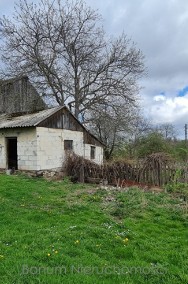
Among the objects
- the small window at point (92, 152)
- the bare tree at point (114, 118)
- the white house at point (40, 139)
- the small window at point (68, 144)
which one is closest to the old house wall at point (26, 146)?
the white house at point (40, 139)

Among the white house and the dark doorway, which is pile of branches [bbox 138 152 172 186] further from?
the dark doorway

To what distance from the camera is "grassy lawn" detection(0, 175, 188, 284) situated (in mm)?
3418

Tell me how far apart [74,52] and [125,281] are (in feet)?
74.3

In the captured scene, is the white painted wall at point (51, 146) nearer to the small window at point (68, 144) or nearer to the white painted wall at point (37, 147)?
the white painted wall at point (37, 147)

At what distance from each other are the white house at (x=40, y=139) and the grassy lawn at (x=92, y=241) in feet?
18.5

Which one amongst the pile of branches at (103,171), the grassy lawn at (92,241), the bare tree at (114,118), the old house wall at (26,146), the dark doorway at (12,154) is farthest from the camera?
the bare tree at (114,118)

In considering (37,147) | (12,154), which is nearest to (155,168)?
(37,147)

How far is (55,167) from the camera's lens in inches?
567

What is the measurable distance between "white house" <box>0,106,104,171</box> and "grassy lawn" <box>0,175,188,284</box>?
18.5 feet

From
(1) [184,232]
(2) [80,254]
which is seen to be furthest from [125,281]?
(1) [184,232]

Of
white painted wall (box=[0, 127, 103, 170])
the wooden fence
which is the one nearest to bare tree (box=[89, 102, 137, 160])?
white painted wall (box=[0, 127, 103, 170])

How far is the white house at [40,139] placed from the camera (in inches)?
523

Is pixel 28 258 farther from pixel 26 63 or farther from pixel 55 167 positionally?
pixel 26 63

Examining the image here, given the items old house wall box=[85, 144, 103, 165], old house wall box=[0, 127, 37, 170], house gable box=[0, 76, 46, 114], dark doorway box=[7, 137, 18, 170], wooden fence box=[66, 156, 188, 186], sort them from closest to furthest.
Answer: wooden fence box=[66, 156, 188, 186] → old house wall box=[0, 127, 37, 170] → dark doorway box=[7, 137, 18, 170] → old house wall box=[85, 144, 103, 165] → house gable box=[0, 76, 46, 114]
